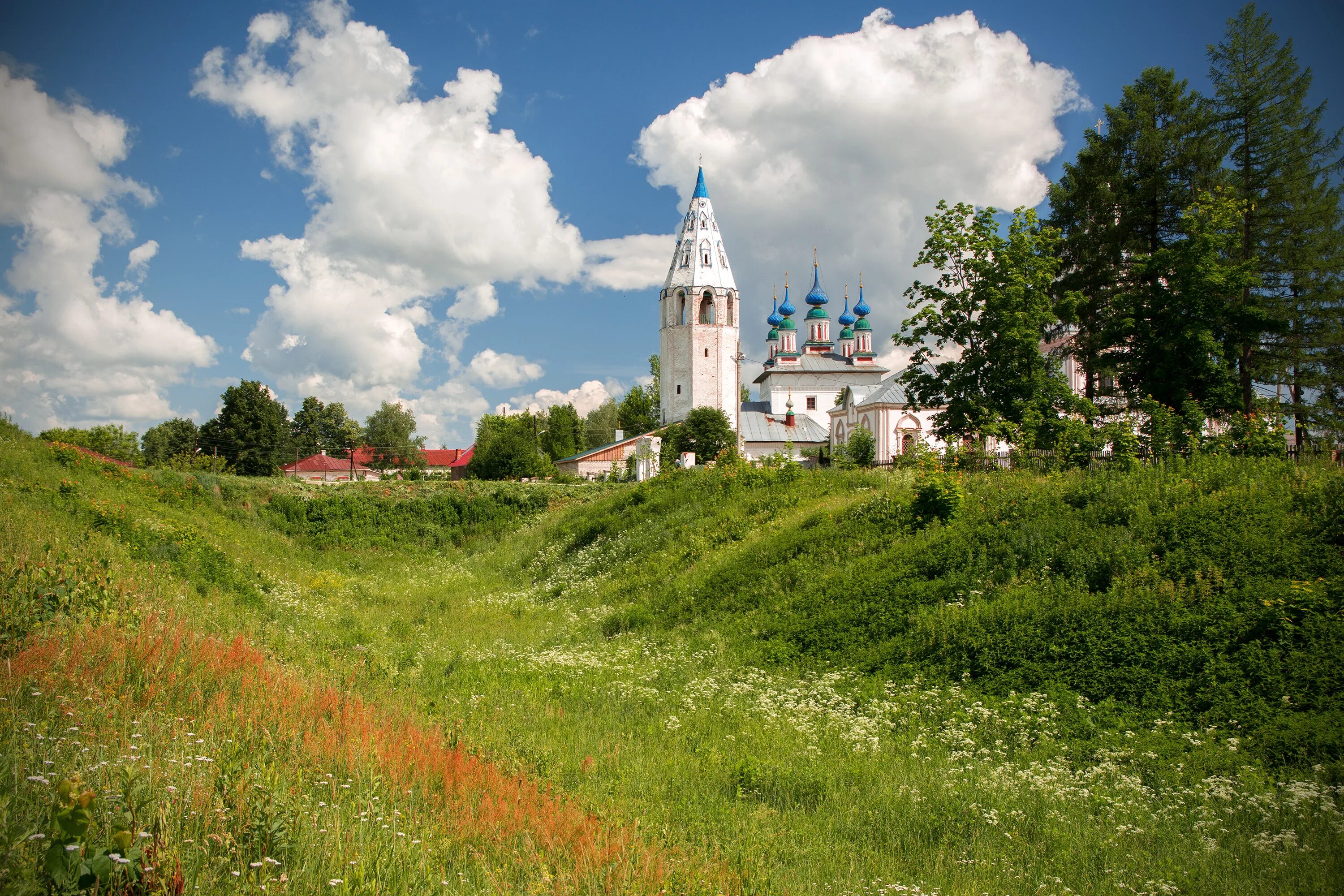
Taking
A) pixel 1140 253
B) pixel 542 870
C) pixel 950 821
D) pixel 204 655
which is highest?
pixel 1140 253

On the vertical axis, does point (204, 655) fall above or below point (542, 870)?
above

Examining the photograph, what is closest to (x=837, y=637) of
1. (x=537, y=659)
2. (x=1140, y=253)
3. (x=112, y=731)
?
(x=537, y=659)

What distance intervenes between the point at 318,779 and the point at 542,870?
1.65 meters

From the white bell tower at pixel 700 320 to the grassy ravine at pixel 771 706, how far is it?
162ft

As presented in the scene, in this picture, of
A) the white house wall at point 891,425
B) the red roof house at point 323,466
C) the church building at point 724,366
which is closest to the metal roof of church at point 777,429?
the church building at point 724,366

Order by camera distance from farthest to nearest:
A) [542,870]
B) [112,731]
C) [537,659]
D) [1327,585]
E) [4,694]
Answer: [537,659] < [1327,585] < [4,694] < [112,731] < [542,870]

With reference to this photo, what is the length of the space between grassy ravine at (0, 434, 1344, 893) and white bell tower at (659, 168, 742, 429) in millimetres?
49403

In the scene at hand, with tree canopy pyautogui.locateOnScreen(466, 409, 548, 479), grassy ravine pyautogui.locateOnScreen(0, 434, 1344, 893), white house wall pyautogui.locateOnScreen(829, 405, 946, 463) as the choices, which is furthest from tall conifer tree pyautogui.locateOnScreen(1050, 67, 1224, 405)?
tree canopy pyautogui.locateOnScreen(466, 409, 548, 479)

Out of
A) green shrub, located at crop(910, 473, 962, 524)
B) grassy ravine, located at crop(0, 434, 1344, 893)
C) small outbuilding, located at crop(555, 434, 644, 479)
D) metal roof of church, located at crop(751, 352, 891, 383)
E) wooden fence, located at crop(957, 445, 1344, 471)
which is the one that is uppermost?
metal roof of church, located at crop(751, 352, 891, 383)

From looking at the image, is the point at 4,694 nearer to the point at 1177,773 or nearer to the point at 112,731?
the point at 112,731

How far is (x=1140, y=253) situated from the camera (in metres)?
24.2

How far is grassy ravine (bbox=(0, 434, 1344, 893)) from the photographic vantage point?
4219 millimetres

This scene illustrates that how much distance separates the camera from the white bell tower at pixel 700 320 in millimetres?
63312

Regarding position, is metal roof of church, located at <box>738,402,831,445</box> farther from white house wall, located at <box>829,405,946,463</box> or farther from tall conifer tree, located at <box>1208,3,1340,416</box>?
tall conifer tree, located at <box>1208,3,1340,416</box>
